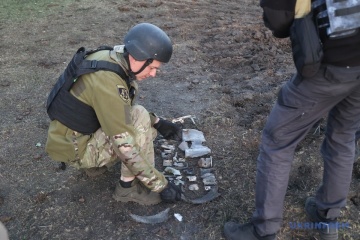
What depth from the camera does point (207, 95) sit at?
4.93 m

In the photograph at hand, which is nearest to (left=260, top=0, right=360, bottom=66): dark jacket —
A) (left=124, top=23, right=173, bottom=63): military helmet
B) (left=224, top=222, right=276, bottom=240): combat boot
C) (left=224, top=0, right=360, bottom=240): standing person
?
(left=224, top=0, right=360, bottom=240): standing person

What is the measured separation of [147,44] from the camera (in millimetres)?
2863

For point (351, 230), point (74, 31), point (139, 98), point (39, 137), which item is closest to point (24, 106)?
point (39, 137)

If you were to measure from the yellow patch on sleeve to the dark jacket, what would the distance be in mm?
1106

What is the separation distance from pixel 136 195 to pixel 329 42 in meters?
1.87

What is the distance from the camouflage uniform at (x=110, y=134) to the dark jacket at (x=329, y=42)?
3.78 feet

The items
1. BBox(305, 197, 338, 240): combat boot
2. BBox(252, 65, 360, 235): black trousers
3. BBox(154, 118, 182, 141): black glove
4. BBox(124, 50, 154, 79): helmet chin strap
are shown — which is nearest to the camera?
BBox(252, 65, 360, 235): black trousers

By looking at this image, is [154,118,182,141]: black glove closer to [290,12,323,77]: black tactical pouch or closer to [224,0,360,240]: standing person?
[224,0,360,240]: standing person

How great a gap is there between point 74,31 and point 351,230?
5498mm

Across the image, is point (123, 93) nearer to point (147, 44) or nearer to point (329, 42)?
point (147, 44)

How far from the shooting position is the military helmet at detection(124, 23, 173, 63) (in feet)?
9.39

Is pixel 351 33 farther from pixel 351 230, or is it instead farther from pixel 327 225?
pixel 351 230

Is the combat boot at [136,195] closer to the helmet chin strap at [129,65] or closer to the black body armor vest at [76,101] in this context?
the black body armor vest at [76,101]

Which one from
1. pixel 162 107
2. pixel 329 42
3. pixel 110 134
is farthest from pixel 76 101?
pixel 162 107
